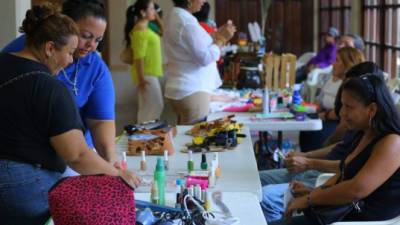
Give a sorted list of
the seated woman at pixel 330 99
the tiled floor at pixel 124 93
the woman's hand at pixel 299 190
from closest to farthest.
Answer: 1. the woman's hand at pixel 299 190
2. the seated woman at pixel 330 99
3. the tiled floor at pixel 124 93

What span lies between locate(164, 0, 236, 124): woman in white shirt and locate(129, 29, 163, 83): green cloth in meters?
1.84

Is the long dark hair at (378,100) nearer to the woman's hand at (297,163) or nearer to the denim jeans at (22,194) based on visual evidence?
the woman's hand at (297,163)

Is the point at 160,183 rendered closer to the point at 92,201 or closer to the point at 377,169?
the point at 92,201

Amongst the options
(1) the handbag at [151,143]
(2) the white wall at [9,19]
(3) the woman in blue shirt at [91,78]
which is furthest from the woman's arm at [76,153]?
(2) the white wall at [9,19]

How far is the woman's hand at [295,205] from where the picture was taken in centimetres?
254

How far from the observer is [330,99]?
15.8ft

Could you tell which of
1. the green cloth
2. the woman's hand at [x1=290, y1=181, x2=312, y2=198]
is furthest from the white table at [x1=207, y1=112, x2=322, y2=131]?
the green cloth

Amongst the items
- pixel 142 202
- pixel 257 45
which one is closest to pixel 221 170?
pixel 142 202

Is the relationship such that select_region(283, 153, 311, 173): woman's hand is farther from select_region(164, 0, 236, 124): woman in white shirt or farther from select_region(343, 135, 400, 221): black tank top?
select_region(164, 0, 236, 124): woman in white shirt

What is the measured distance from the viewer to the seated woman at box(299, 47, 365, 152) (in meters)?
4.11

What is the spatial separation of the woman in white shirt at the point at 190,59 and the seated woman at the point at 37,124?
6.81ft

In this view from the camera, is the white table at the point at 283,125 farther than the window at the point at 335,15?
No

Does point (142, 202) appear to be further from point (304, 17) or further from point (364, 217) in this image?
point (304, 17)

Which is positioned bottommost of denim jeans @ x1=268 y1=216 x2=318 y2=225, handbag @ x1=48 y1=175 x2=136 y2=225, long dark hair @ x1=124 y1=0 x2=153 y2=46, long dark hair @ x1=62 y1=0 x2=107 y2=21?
denim jeans @ x1=268 y1=216 x2=318 y2=225
